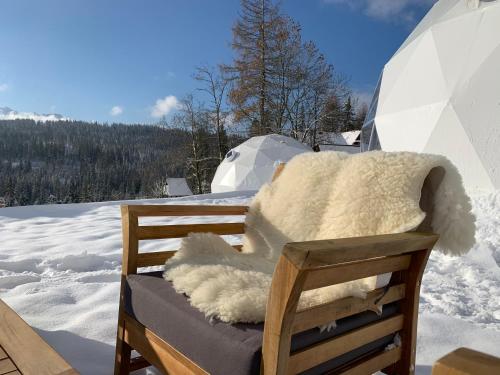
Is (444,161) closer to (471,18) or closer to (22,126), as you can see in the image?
(471,18)

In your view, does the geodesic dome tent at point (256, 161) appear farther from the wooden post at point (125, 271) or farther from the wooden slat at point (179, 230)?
the wooden post at point (125, 271)

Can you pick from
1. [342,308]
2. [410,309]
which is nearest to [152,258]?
[342,308]

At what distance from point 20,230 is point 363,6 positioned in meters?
17.4

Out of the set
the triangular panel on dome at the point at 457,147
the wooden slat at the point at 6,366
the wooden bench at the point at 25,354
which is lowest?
the wooden slat at the point at 6,366

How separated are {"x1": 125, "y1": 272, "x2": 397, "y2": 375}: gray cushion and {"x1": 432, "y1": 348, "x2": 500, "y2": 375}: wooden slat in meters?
0.68

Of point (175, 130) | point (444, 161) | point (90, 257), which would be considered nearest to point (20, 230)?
point (90, 257)

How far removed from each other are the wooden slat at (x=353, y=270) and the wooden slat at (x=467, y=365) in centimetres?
60

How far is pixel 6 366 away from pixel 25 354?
1.9 inches

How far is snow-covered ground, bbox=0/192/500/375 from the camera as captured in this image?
2068 mm

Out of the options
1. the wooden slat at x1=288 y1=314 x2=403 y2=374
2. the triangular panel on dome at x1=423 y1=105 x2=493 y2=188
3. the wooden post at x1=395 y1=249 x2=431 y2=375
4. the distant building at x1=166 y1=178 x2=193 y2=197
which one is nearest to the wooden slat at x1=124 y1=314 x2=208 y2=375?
the wooden slat at x1=288 y1=314 x2=403 y2=374

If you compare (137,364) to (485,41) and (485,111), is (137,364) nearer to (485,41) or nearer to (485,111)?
(485,111)

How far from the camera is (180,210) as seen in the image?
197 cm

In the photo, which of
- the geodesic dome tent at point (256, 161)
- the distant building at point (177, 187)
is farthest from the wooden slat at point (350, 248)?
the distant building at point (177, 187)

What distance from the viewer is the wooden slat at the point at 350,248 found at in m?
1.02
